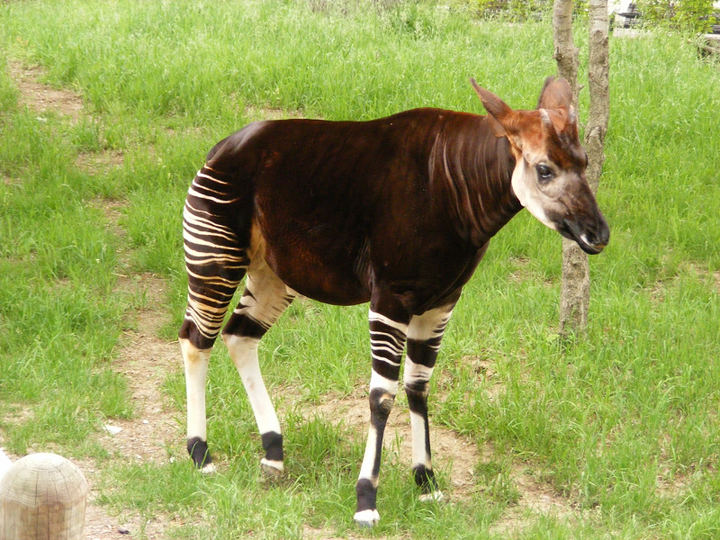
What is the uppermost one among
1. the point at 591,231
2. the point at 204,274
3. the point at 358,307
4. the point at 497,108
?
the point at 497,108

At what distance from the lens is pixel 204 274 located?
12.5 ft

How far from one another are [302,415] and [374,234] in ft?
4.87

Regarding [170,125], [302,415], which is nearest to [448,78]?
[170,125]

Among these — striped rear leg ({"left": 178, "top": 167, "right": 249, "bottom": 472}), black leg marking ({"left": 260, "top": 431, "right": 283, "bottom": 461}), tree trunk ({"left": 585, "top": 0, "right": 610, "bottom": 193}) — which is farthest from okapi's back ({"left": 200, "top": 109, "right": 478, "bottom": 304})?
tree trunk ({"left": 585, "top": 0, "right": 610, "bottom": 193})

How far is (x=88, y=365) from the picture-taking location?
5.02m

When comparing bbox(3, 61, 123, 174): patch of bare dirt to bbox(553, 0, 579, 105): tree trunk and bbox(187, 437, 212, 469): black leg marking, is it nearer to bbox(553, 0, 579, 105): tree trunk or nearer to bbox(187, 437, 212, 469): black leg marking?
bbox(187, 437, 212, 469): black leg marking

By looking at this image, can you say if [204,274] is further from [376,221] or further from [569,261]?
[569,261]

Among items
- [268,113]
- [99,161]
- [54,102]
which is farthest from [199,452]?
[54,102]

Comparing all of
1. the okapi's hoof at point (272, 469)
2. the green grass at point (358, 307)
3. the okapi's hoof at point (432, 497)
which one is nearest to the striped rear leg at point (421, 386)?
the okapi's hoof at point (432, 497)

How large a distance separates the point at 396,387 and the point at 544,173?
1.22 metres

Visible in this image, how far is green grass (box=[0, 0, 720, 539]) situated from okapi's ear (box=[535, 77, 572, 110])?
172 cm

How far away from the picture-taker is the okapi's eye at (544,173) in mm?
2914

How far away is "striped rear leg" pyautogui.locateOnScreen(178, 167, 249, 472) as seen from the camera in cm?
372

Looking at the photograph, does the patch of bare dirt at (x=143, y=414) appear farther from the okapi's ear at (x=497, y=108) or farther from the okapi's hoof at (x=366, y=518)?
the okapi's ear at (x=497, y=108)
